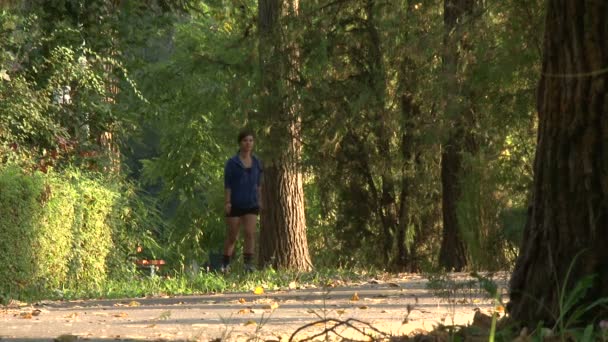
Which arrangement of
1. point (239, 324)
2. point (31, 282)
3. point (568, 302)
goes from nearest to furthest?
1. point (568, 302)
2. point (239, 324)
3. point (31, 282)

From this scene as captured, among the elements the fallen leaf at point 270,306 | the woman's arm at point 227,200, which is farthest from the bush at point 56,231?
the fallen leaf at point 270,306

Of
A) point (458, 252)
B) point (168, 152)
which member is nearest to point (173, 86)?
point (168, 152)

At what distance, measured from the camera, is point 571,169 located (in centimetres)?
722

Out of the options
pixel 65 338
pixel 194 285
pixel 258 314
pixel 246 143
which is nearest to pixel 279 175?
pixel 246 143

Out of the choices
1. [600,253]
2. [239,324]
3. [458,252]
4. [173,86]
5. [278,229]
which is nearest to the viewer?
[600,253]

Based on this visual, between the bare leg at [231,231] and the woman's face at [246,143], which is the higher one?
the woman's face at [246,143]

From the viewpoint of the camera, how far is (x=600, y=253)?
23.3 feet

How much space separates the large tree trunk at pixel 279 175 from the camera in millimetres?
20609

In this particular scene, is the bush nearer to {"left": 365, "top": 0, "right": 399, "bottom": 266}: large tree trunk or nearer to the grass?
the grass

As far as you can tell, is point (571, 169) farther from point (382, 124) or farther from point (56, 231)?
point (382, 124)

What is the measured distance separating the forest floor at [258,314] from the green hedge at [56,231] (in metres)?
1.12

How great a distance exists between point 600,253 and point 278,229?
1402cm

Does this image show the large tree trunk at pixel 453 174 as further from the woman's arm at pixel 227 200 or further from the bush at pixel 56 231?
the bush at pixel 56 231

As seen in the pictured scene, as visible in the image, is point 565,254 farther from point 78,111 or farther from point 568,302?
point 78,111
